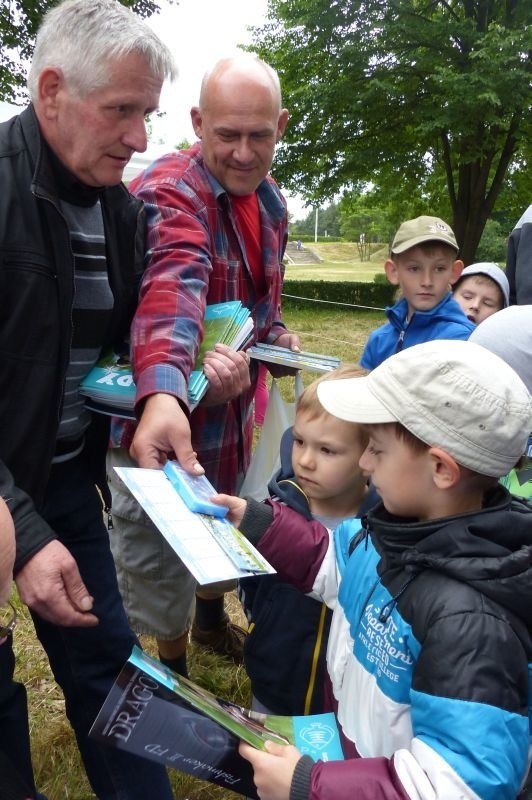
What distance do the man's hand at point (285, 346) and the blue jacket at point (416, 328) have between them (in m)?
0.80

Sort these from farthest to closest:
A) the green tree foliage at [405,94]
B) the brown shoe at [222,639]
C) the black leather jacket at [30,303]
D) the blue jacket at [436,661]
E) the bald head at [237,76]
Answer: the green tree foliage at [405,94] < the brown shoe at [222,639] < the bald head at [237,76] < the black leather jacket at [30,303] < the blue jacket at [436,661]

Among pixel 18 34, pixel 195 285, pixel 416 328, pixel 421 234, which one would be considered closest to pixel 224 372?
pixel 195 285

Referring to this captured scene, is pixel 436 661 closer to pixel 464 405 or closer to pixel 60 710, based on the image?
pixel 464 405

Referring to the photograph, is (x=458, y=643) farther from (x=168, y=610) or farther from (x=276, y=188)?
(x=276, y=188)

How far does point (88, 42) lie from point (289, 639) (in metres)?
1.52

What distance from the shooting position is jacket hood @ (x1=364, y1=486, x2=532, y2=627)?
1.19 meters

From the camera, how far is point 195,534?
1300 mm

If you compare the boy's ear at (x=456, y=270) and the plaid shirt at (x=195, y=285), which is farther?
the boy's ear at (x=456, y=270)

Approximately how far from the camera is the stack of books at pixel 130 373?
184cm

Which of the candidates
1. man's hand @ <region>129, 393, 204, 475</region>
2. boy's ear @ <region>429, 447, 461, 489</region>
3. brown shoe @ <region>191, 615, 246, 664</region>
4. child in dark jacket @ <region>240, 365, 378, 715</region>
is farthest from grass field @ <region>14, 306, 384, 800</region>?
boy's ear @ <region>429, 447, 461, 489</region>

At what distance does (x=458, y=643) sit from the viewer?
1155 mm

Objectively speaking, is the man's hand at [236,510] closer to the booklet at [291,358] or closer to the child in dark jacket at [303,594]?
the child in dark jacket at [303,594]

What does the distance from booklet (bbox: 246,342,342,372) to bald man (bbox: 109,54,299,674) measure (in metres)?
0.12

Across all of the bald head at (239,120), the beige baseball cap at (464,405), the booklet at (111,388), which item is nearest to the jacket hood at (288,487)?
the booklet at (111,388)
